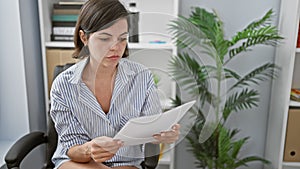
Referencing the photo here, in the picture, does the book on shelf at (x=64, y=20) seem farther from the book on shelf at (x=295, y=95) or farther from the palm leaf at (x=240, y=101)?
the book on shelf at (x=295, y=95)

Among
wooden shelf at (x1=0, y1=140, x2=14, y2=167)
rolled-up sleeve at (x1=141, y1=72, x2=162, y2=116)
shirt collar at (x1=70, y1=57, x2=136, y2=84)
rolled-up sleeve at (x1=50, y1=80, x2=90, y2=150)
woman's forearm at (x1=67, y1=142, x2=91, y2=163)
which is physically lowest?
wooden shelf at (x1=0, y1=140, x2=14, y2=167)

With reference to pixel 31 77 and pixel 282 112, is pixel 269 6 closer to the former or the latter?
pixel 282 112

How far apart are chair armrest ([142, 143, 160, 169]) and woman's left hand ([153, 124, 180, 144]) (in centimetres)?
6

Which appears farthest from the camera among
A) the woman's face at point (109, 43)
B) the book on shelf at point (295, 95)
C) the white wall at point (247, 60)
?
the white wall at point (247, 60)

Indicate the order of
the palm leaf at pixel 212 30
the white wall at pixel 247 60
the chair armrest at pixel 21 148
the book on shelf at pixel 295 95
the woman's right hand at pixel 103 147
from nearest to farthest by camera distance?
the woman's right hand at pixel 103 147 < the chair armrest at pixel 21 148 < the palm leaf at pixel 212 30 < the book on shelf at pixel 295 95 < the white wall at pixel 247 60

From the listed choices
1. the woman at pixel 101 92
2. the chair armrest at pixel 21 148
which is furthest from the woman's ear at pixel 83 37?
the chair armrest at pixel 21 148

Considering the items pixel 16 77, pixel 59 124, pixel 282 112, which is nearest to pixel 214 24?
pixel 282 112

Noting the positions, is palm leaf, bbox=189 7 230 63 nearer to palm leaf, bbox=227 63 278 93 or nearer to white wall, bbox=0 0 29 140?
palm leaf, bbox=227 63 278 93

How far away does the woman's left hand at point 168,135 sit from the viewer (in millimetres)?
937

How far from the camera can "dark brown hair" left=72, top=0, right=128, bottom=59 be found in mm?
861

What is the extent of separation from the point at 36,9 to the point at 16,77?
388 mm

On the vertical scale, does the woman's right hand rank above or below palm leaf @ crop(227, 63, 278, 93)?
below

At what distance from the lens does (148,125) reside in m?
0.90

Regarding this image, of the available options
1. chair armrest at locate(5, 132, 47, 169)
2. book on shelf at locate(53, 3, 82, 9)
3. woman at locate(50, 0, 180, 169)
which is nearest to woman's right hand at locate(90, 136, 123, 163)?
woman at locate(50, 0, 180, 169)
